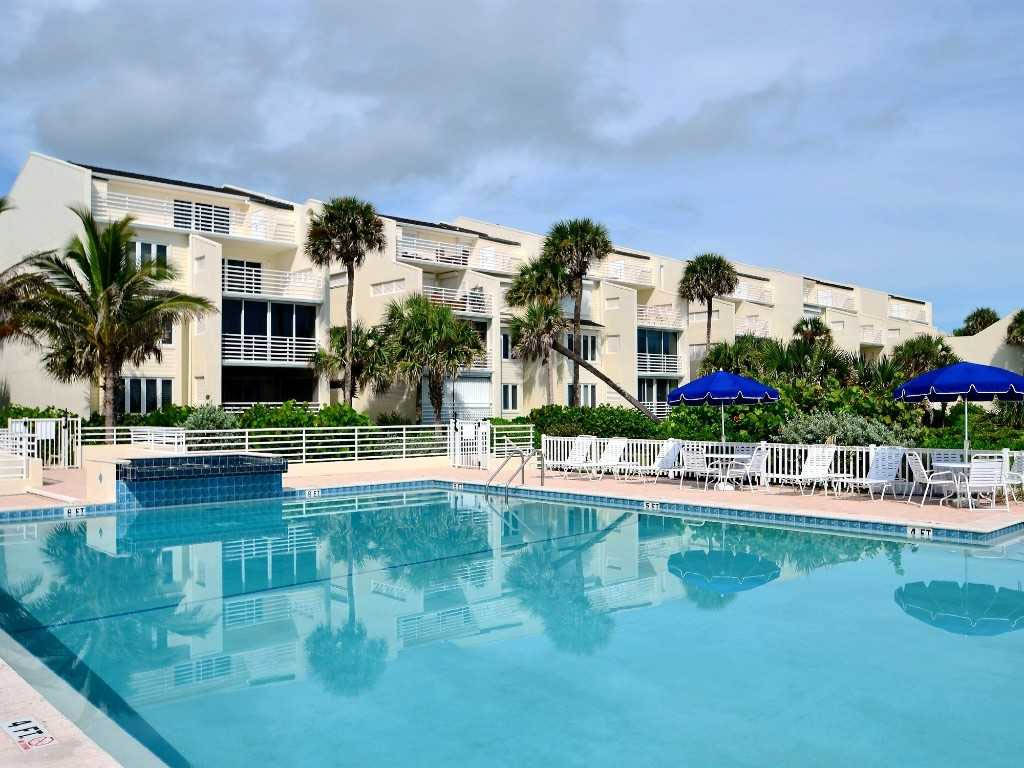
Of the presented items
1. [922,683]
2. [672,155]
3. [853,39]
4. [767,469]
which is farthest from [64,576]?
[672,155]

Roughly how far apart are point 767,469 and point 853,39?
8.22m

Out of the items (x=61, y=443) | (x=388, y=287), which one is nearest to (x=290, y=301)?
(x=388, y=287)

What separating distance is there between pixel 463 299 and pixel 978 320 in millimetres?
53821

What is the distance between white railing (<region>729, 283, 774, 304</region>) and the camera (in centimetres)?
4931

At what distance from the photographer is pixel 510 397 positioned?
36.2 meters

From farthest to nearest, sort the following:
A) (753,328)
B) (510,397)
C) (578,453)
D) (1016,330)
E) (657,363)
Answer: (753,328), (1016,330), (657,363), (510,397), (578,453)

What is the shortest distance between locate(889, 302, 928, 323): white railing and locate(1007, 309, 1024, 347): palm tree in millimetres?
17155

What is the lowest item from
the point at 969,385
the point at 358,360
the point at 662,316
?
the point at 969,385

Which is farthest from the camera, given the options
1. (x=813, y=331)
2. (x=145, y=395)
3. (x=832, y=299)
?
(x=832, y=299)

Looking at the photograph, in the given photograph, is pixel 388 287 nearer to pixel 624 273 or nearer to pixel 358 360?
pixel 358 360

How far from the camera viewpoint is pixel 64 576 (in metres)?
10.0

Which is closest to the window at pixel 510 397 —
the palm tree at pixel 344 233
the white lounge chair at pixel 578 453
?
the palm tree at pixel 344 233

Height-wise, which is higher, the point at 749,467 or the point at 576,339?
the point at 576,339

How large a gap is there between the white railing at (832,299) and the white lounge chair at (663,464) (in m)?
39.0
